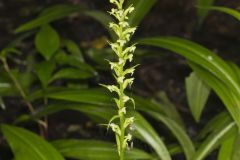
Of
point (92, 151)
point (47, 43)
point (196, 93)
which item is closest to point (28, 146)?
point (92, 151)

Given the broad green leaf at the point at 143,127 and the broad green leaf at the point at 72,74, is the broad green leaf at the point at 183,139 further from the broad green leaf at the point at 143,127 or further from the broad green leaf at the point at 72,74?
the broad green leaf at the point at 72,74

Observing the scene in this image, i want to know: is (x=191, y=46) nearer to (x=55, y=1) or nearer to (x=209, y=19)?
(x=209, y=19)

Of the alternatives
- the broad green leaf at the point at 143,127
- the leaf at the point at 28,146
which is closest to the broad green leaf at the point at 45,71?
the broad green leaf at the point at 143,127

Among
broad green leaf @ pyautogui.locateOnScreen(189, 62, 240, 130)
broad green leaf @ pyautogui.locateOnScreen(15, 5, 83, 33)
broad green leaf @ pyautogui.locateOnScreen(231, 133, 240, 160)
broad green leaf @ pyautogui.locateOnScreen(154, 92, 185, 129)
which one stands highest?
broad green leaf @ pyautogui.locateOnScreen(15, 5, 83, 33)

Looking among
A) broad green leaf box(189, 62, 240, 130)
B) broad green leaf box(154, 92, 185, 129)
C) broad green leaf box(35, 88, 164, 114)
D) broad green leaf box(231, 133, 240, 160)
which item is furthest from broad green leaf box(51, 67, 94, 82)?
broad green leaf box(231, 133, 240, 160)

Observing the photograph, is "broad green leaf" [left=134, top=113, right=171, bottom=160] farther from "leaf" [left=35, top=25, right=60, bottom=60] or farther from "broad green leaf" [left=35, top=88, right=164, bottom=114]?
"leaf" [left=35, top=25, right=60, bottom=60]

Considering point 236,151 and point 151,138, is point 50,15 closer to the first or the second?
point 151,138

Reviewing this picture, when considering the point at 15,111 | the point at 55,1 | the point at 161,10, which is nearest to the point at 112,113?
the point at 15,111
